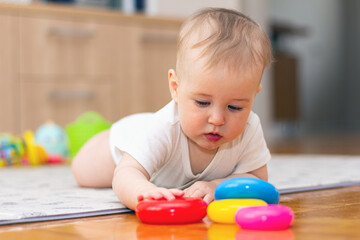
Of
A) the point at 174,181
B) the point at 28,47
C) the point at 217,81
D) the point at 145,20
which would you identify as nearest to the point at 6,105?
the point at 28,47

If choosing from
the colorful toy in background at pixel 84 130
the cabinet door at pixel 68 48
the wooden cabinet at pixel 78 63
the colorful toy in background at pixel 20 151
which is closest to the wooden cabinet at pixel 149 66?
the wooden cabinet at pixel 78 63

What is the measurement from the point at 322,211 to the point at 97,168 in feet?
2.11

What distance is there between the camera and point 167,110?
1241 mm

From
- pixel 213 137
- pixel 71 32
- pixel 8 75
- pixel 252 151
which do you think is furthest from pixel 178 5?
pixel 213 137

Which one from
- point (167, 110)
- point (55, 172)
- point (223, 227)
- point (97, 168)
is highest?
A: point (167, 110)

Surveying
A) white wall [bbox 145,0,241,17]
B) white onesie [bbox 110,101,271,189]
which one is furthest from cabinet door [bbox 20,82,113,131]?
white onesie [bbox 110,101,271,189]

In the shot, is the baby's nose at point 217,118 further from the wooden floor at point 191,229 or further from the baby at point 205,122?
the wooden floor at point 191,229

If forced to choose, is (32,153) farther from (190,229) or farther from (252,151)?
(190,229)

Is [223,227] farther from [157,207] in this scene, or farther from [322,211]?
[322,211]

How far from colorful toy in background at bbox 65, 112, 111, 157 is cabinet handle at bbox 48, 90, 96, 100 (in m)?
0.51

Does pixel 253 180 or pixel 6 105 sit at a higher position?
pixel 253 180

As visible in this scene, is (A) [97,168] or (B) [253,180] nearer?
(B) [253,180]

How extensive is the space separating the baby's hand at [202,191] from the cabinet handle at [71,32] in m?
2.15

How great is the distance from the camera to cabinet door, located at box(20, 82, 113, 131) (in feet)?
9.82
